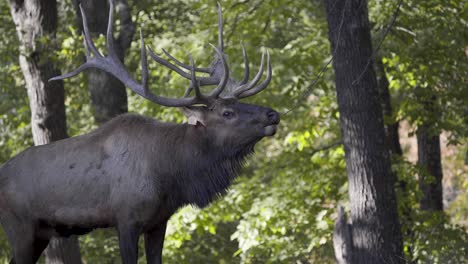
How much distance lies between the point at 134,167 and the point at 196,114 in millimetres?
725

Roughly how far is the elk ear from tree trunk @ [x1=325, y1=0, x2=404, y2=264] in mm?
2548

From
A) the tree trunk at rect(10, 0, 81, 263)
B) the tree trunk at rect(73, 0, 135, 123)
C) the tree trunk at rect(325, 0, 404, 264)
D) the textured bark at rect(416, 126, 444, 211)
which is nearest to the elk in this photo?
the tree trunk at rect(325, 0, 404, 264)

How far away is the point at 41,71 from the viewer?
10383 mm

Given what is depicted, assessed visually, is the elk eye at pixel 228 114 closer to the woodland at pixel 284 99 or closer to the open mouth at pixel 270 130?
the open mouth at pixel 270 130

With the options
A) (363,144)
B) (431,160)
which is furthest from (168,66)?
(431,160)

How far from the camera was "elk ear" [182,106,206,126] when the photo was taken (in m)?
7.41

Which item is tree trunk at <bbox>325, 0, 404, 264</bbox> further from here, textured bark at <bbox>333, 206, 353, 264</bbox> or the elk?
the elk

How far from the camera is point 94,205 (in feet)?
23.4

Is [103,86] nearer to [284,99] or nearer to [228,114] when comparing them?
[284,99]

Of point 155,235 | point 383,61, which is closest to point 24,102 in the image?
point 383,61

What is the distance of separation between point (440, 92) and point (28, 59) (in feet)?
21.7

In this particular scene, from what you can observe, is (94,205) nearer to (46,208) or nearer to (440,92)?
(46,208)

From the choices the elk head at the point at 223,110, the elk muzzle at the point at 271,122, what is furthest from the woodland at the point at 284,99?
the elk muzzle at the point at 271,122

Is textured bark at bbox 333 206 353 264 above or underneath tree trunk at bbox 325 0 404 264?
underneath
